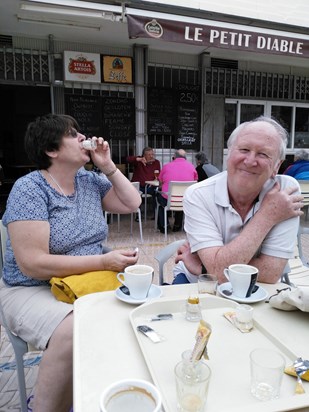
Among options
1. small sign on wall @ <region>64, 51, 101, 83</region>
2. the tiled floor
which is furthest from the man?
small sign on wall @ <region>64, 51, 101, 83</region>

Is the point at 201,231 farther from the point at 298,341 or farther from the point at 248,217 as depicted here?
the point at 298,341

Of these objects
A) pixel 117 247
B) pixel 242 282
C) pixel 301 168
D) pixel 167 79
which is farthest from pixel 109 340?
pixel 167 79

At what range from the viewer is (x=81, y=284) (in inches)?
53.4

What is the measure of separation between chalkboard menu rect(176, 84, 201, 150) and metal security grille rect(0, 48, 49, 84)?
251 centimetres

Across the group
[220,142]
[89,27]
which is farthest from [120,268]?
[220,142]

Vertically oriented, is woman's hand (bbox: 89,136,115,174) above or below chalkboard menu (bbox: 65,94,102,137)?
below

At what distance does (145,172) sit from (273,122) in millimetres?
4440

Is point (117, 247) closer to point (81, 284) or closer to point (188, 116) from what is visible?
point (81, 284)

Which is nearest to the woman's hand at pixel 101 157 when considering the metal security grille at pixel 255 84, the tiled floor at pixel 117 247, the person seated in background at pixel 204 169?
the tiled floor at pixel 117 247

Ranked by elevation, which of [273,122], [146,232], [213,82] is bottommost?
[146,232]

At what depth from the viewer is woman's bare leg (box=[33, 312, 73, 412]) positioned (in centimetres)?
124

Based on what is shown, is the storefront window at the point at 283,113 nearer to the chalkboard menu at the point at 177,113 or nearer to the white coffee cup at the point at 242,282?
the chalkboard menu at the point at 177,113

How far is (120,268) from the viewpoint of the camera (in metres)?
1.47

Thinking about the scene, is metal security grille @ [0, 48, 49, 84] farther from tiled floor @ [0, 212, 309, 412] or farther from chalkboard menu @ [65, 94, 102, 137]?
tiled floor @ [0, 212, 309, 412]
